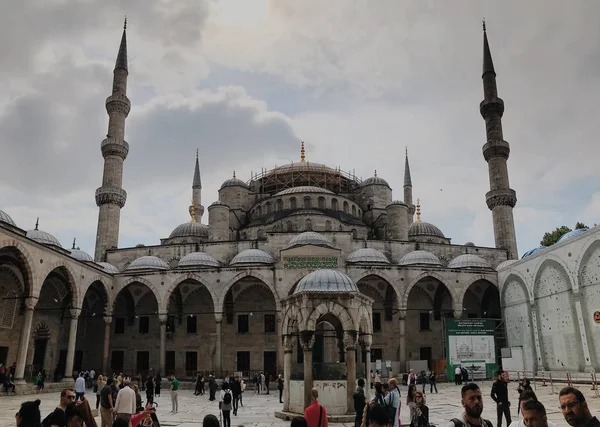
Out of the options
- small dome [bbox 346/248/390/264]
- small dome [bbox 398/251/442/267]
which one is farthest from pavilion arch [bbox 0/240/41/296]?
small dome [bbox 398/251/442/267]

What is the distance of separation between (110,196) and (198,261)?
667 centimetres

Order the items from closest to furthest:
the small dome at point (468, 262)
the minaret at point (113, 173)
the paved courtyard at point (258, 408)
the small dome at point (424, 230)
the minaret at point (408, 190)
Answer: the paved courtyard at point (258, 408)
the small dome at point (468, 262)
the minaret at point (113, 173)
the small dome at point (424, 230)
the minaret at point (408, 190)

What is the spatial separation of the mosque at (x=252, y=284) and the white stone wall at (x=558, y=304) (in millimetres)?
70

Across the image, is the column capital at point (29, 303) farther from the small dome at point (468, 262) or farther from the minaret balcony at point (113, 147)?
the small dome at point (468, 262)

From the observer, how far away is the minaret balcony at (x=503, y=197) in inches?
1059

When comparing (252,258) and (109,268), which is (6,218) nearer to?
(109,268)

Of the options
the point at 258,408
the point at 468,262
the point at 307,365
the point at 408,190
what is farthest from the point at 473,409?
the point at 408,190

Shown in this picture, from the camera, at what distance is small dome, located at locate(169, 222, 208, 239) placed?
30778mm

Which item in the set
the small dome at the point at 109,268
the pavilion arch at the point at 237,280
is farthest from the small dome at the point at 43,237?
the pavilion arch at the point at 237,280

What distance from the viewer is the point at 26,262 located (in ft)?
54.0

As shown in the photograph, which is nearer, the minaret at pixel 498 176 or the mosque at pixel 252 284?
the mosque at pixel 252 284

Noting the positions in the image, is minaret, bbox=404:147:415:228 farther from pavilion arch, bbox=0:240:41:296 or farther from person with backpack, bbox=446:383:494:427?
person with backpack, bbox=446:383:494:427

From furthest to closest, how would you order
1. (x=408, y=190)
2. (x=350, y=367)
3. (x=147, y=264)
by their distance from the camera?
(x=408, y=190) < (x=147, y=264) < (x=350, y=367)

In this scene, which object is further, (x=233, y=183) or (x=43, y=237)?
(x=233, y=183)
